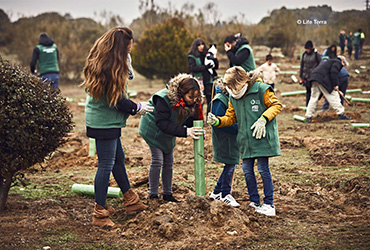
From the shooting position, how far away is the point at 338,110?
35.8ft

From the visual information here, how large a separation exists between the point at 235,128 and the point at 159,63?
46.7 feet

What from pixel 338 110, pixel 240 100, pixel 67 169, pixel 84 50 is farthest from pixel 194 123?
pixel 84 50

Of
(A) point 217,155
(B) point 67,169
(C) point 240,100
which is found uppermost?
(C) point 240,100

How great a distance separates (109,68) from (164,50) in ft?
48.4

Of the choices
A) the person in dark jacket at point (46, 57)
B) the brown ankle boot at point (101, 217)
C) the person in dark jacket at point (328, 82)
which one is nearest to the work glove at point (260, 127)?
the brown ankle boot at point (101, 217)

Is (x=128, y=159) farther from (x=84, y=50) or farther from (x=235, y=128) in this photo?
(x=84, y=50)

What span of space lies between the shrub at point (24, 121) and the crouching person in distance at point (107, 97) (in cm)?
63

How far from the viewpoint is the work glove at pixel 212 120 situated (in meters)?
4.72

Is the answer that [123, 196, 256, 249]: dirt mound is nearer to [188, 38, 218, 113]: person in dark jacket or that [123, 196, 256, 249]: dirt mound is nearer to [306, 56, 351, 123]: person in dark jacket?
[188, 38, 218, 113]: person in dark jacket

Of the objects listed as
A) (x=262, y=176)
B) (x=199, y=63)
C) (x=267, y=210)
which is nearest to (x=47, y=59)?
(x=199, y=63)

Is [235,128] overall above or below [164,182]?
above

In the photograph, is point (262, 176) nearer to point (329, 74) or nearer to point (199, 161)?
point (199, 161)

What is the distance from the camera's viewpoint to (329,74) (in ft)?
34.9

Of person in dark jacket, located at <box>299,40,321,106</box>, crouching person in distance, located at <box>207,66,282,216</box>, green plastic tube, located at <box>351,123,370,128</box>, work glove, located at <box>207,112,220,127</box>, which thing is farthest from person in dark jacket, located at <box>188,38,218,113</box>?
work glove, located at <box>207,112,220,127</box>
